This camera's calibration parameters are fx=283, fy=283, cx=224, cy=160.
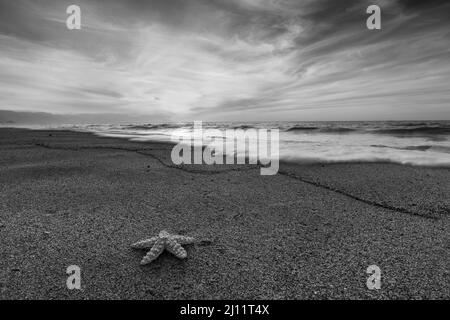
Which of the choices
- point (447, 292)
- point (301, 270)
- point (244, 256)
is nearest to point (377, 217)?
point (447, 292)

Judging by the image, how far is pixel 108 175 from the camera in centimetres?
614

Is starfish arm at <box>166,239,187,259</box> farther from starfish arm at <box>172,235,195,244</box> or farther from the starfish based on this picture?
starfish arm at <box>172,235,195,244</box>

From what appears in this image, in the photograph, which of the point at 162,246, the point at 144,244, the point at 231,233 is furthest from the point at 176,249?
the point at 231,233

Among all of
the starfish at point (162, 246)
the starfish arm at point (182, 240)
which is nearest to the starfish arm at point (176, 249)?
the starfish at point (162, 246)

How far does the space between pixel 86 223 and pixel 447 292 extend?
3.88 metres

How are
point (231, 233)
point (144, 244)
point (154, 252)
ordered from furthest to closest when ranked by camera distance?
point (231, 233), point (144, 244), point (154, 252)

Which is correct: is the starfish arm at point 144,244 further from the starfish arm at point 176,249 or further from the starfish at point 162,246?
the starfish arm at point 176,249

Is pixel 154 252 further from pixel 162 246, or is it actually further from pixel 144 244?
pixel 144 244

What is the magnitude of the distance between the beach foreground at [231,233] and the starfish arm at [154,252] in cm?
7

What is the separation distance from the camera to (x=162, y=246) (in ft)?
9.48

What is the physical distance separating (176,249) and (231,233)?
2.77 ft

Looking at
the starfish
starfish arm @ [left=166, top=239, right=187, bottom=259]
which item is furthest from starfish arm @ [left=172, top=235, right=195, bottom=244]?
starfish arm @ [left=166, top=239, right=187, bottom=259]

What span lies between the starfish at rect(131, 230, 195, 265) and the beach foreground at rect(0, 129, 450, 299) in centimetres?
8
